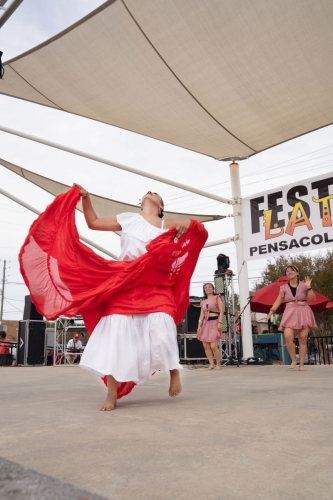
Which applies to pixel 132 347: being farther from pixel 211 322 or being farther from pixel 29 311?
pixel 29 311

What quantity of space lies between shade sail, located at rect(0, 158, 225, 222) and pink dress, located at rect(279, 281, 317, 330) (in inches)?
195

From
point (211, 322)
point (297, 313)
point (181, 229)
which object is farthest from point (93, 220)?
point (211, 322)

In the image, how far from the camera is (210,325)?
26.7ft

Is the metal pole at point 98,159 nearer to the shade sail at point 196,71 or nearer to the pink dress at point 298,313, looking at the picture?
the shade sail at point 196,71

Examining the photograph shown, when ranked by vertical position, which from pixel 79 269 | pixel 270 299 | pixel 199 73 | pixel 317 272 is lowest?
pixel 79 269

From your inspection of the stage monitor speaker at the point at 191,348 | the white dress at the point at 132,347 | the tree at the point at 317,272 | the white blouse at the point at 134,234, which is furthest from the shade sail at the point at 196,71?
the tree at the point at 317,272

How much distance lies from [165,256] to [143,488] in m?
2.07

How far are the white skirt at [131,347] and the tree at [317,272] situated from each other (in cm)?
1859

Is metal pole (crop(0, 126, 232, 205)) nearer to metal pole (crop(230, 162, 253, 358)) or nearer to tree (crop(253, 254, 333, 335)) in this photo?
metal pole (crop(230, 162, 253, 358))

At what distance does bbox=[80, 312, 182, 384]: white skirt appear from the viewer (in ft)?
9.66

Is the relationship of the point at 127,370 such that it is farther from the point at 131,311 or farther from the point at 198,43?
the point at 198,43

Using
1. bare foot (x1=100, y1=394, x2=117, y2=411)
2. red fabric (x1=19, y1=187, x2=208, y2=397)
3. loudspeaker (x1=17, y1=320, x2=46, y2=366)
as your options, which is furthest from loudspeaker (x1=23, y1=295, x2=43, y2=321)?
bare foot (x1=100, y1=394, x2=117, y2=411)

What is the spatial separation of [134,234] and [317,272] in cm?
1984

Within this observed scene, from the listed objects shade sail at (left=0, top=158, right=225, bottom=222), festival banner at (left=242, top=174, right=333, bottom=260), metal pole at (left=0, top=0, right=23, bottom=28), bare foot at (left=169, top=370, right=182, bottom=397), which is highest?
shade sail at (left=0, top=158, right=225, bottom=222)
